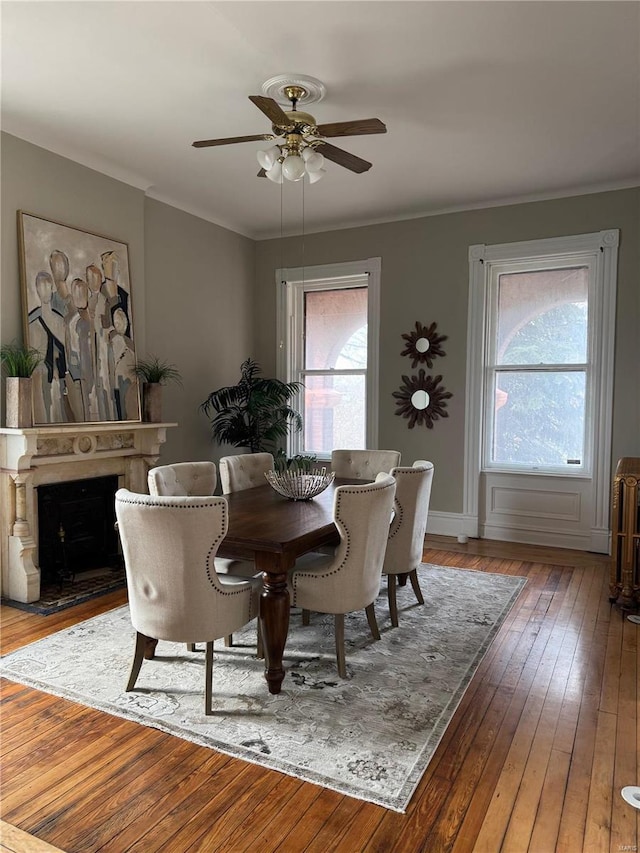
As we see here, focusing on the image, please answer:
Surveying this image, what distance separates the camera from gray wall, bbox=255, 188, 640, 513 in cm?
473

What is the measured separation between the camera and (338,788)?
6.52 feet

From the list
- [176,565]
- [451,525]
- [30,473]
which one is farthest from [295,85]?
[451,525]

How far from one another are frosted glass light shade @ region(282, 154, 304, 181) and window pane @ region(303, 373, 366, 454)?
10.4 feet

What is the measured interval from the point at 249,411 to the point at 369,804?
3989 mm

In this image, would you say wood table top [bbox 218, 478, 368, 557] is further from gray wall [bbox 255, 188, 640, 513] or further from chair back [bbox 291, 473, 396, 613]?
gray wall [bbox 255, 188, 640, 513]

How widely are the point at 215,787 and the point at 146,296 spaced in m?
3.90

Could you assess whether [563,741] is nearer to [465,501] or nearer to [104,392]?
[465,501]

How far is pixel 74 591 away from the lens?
3.91 m

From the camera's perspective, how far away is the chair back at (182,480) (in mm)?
3174

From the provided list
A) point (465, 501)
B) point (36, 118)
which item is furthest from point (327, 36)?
point (465, 501)

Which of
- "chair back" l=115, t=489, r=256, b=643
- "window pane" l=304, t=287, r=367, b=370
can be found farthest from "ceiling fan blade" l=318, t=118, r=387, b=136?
"window pane" l=304, t=287, r=367, b=370

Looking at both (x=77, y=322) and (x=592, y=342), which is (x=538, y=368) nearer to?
(x=592, y=342)

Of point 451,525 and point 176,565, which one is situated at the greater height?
point 176,565

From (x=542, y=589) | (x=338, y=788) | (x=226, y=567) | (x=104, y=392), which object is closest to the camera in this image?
(x=338, y=788)
